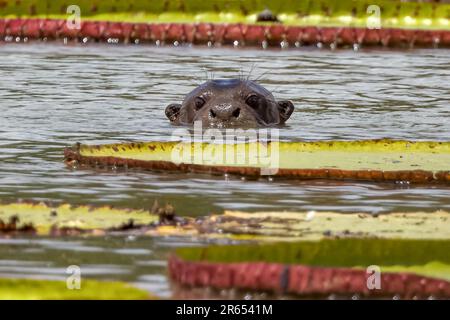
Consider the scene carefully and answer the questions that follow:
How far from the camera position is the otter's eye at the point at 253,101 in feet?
47.2

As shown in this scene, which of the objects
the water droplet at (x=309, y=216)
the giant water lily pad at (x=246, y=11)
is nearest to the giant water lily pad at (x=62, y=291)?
the water droplet at (x=309, y=216)

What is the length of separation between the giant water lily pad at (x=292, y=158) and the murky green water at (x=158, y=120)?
9 cm

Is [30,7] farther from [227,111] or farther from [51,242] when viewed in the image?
[51,242]

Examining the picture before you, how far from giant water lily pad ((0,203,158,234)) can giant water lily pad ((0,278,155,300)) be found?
1092 mm

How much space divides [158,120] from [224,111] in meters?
0.93

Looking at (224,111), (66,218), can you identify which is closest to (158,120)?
(224,111)

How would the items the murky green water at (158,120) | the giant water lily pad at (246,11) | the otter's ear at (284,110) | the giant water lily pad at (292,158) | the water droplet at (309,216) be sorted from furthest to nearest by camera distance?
the giant water lily pad at (246,11) < the otter's ear at (284,110) < the giant water lily pad at (292,158) < the water droplet at (309,216) < the murky green water at (158,120)

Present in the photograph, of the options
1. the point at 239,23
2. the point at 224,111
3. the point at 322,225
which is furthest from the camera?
the point at 239,23

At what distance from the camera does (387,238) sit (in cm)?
753

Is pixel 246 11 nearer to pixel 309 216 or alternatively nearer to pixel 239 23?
pixel 239 23

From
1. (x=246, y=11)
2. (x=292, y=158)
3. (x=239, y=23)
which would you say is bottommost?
(x=292, y=158)

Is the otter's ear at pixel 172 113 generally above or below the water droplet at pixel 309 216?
below

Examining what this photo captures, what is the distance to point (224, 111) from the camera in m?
14.2

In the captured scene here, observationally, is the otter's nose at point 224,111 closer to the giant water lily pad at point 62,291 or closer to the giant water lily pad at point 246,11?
the giant water lily pad at point 62,291
